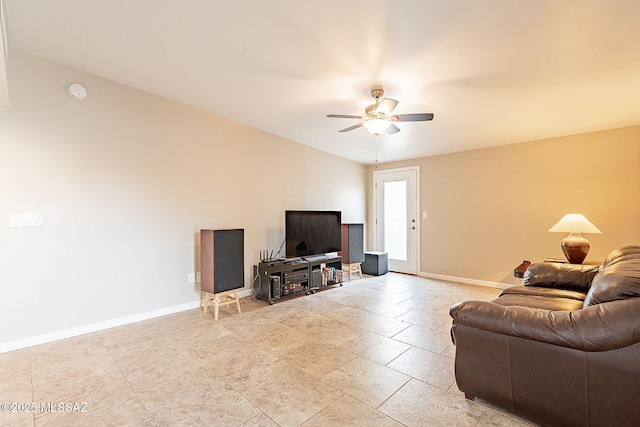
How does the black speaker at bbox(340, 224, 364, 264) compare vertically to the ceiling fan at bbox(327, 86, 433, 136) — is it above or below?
below

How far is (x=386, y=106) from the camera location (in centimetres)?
270

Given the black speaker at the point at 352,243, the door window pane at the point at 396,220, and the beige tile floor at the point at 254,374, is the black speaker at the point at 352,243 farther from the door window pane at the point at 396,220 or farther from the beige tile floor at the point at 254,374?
the beige tile floor at the point at 254,374

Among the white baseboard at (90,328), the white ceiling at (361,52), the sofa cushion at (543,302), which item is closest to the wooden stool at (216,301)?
the white baseboard at (90,328)

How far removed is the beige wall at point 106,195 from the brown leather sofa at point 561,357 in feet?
10.2

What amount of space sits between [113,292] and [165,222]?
2.89ft

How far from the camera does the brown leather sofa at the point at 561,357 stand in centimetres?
133

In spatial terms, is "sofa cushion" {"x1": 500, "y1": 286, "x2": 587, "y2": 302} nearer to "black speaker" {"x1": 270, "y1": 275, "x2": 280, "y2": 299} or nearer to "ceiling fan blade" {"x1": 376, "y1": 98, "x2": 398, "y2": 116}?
"ceiling fan blade" {"x1": 376, "y1": 98, "x2": 398, "y2": 116}

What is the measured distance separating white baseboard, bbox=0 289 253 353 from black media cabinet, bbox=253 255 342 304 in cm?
84

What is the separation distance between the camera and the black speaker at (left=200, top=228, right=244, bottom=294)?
10.8ft

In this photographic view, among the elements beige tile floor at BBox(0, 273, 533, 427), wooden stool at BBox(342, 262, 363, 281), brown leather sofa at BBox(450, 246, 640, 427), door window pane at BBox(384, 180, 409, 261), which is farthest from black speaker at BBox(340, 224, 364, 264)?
brown leather sofa at BBox(450, 246, 640, 427)

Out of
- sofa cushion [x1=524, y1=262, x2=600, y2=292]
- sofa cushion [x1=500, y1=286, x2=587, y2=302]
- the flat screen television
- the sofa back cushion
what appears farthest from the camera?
the flat screen television

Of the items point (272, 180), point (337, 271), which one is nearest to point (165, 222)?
point (272, 180)

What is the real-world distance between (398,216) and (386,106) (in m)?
3.51

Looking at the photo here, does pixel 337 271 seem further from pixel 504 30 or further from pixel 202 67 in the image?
pixel 504 30
